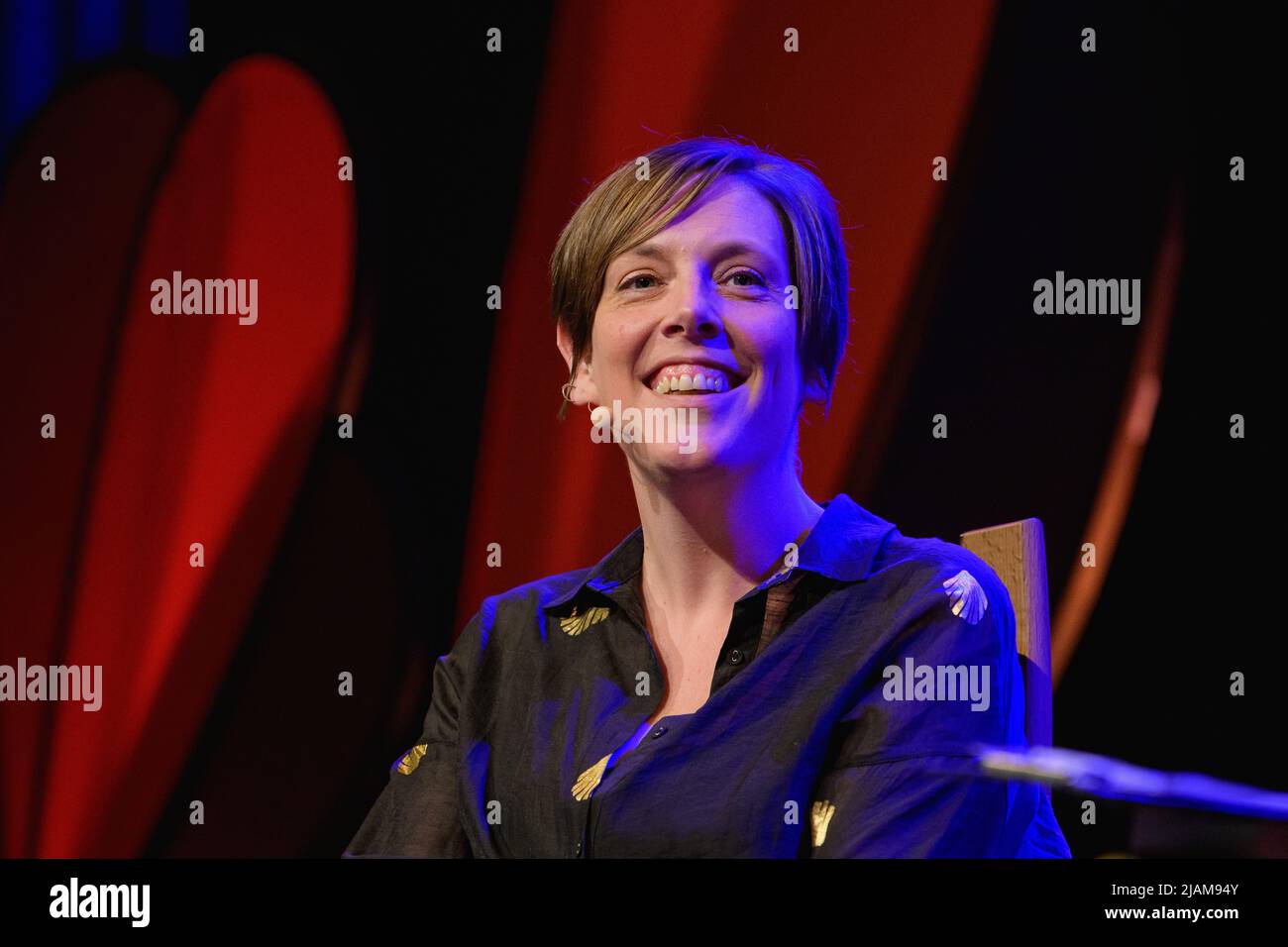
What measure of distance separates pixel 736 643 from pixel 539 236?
1096mm

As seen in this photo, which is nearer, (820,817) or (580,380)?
(820,817)

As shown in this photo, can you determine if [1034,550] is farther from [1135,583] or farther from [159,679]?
[159,679]

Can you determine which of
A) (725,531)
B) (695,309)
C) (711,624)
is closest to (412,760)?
(711,624)

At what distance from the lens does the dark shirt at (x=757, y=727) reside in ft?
6.74

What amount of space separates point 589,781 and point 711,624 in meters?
0.35

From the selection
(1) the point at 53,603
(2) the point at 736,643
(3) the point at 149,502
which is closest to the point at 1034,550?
(2) the point at 736,643

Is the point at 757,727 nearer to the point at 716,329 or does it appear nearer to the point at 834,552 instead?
the point at 834,552

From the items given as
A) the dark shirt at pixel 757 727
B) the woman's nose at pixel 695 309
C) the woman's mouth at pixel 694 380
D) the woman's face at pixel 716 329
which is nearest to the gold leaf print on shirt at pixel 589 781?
the dark shirt at pixel 757 727

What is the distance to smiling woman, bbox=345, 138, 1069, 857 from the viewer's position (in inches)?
83.2

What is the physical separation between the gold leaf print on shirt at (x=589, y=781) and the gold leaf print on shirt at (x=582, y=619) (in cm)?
29

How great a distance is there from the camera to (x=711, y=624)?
2389 mm

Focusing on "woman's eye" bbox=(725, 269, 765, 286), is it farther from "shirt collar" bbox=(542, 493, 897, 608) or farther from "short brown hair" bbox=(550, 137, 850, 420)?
"shirt collar" bbox=(542, 493, 897, 608)

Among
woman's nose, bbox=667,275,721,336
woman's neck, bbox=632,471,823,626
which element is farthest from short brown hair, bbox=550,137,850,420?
woman's neck, bbox=632,471,823,626

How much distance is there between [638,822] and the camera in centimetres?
218
